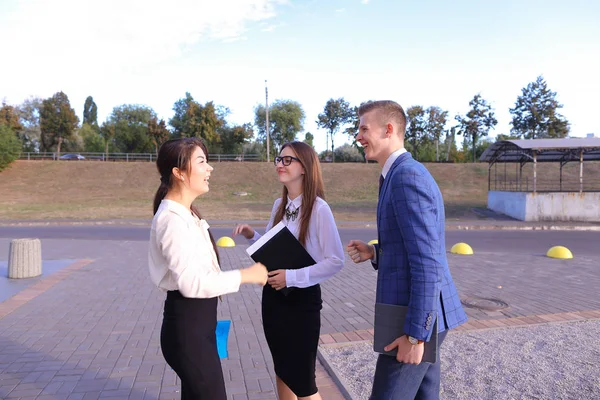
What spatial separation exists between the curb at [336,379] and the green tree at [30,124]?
63910 mm

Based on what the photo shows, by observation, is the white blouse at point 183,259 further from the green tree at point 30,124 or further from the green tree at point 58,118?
the green tree at point 30,124

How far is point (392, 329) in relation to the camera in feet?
6.88

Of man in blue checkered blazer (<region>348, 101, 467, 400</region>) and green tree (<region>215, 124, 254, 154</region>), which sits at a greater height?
green tree (<region>215, 124, 254, 154</region>)

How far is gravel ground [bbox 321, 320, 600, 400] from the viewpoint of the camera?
3562 millimetres

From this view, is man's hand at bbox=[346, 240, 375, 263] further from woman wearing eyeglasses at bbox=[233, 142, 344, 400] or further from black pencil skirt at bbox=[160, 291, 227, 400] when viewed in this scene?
black pencil skirt at bbox=[160, 291, 227, 400]

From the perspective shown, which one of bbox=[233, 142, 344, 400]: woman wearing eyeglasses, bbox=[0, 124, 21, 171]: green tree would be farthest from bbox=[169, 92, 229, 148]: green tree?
bbox=[233, 142, 344, 400]: woman wearing eyeglasses

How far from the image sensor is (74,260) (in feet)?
31.8

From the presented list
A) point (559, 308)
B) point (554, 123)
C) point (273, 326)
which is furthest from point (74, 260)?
point (554, 123)

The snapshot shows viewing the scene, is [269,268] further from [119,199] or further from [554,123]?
[554,123]

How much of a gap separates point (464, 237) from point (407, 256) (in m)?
13.9

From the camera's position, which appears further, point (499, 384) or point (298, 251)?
point (499, 384)

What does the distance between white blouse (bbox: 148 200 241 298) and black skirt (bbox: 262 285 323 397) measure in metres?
0.57

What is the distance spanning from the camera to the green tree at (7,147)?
39656 mm

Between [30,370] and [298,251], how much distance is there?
2997mm
